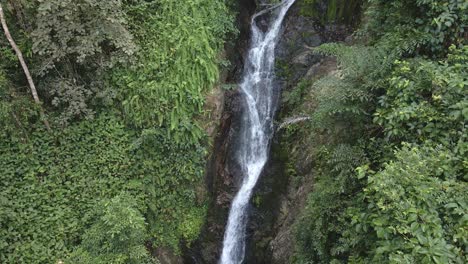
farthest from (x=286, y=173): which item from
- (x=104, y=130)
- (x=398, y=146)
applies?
(x=104, y=130)

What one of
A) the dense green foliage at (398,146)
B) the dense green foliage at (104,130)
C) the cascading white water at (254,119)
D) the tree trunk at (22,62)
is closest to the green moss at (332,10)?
the cascading white water at (254,119)

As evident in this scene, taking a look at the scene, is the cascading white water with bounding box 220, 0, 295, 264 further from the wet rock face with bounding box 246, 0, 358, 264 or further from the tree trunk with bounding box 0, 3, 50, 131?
the tree trunk with bounding box 0, 3, 50, 131

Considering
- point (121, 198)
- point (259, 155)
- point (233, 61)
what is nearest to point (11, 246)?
point (121, 198)

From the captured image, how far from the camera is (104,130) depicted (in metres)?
8.20

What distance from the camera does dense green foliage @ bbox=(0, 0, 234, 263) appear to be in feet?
23.7

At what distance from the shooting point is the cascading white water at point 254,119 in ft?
30.9

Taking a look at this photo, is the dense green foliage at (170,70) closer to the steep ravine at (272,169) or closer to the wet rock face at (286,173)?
the steep ravine at (272,169)

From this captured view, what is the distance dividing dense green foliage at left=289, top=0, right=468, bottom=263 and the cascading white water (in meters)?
3.52

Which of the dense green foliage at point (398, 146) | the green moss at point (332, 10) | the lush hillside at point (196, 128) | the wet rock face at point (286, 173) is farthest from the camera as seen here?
the green moss at point (332, 10)

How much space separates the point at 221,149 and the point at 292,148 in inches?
86.0

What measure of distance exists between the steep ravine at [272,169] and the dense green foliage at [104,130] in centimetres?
66

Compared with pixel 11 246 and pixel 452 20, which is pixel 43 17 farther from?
pixel 452 20

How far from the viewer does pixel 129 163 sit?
26.9ft

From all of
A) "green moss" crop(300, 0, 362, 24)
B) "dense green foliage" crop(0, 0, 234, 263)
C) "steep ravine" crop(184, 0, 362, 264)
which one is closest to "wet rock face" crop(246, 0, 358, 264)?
"steep ravine" crop(184, 0, 362, 264)
